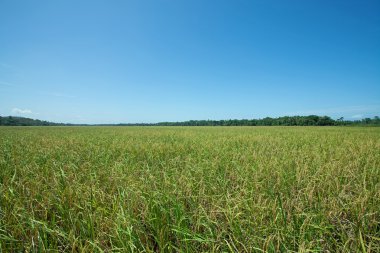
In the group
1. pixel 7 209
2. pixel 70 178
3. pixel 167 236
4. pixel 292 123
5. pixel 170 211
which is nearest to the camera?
pixel 167 236

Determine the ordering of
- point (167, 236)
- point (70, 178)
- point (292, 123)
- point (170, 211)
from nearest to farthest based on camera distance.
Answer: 1. point (167, 236)
2. point (170, 211)
3. point (70, 178)
4. point (292, 123)

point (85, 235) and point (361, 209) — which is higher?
point (361, 209)

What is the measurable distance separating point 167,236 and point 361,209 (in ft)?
8.03

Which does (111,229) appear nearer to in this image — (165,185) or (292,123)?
(165,185)

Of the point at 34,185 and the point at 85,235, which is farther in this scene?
the point at 34,185

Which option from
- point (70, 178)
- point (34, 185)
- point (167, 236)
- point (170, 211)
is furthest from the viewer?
point (70, 178)

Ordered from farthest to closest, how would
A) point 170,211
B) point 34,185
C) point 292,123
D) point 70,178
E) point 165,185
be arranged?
point 292,123 < point 70,178 < point 34,185 < point 165,185 < point 170,211

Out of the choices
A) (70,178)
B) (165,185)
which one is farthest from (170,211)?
(70,178)

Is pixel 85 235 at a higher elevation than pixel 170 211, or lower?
lower

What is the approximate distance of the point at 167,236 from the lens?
216 cm

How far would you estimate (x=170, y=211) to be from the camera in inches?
95.6

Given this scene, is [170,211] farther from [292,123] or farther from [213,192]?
[292,123]

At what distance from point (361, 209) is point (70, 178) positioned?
487 centimetres

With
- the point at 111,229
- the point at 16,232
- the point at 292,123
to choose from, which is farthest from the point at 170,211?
the point at 292,123
